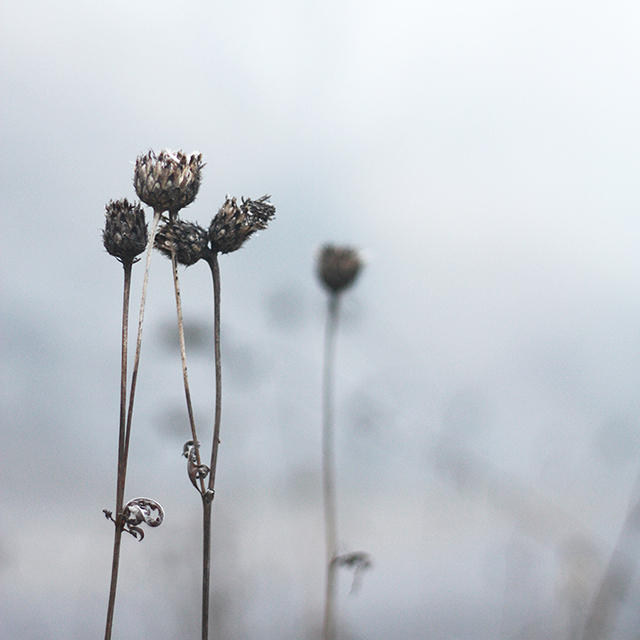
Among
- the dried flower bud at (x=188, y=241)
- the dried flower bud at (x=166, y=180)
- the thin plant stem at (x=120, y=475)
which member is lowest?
the thin plant stem at (x=120, y=475)

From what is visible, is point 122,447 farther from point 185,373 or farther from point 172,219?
point 172,219

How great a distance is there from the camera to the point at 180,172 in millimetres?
1613

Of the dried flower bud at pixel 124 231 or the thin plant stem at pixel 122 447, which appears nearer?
the thin plant stem at pixel 122 447

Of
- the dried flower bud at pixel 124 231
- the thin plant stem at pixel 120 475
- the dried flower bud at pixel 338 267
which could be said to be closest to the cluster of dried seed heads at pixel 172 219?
the dried flower bud at pixel 124 231

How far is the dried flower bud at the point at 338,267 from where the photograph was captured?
347 centimetres

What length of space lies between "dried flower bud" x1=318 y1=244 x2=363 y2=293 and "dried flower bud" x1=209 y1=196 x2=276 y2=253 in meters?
1.65

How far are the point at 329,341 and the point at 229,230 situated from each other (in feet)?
4.80

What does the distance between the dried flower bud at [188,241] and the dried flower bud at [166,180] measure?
0.16 feet

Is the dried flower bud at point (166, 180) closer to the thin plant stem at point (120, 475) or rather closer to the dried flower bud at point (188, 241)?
the dried flower bud at point (188, 241)

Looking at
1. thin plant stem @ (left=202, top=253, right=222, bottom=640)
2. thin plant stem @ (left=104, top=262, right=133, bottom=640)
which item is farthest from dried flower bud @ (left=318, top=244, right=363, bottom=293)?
thin plant stem @ (left=104, top=262, right=133, bottom=640)

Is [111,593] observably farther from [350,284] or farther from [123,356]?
[350,284]

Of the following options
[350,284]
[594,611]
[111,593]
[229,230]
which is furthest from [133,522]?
[350,284]

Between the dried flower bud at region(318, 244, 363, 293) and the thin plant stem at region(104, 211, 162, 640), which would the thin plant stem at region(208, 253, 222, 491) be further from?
the dried flower bud at region(318, 244, 363, 293)

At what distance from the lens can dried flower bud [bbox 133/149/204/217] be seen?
5.24 feet
